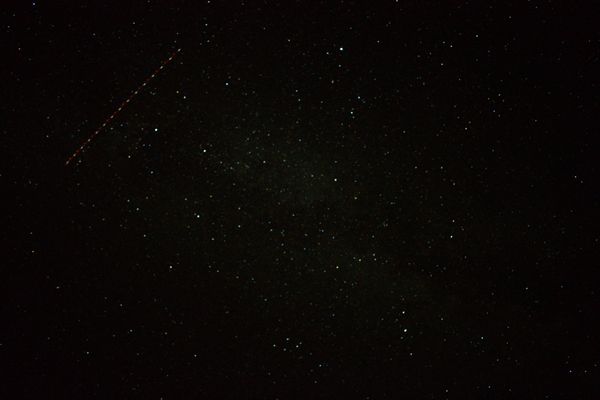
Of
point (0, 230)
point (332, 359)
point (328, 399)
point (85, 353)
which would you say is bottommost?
point (328, 399)

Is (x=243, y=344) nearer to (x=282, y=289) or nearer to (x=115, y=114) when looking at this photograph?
(x=282, y=289)

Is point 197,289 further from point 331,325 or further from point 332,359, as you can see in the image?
point 332,359

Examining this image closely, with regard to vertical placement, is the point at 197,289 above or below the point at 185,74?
below

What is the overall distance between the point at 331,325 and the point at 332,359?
287 millimetres

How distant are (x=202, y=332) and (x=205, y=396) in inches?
22.9

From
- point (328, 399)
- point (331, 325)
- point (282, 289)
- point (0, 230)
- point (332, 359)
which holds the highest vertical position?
point (0, 230)

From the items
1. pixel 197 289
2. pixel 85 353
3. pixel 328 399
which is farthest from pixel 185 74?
pixel 328 399

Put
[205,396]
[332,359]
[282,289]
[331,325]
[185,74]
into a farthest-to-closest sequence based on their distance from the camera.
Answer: [205,396]
[332,359]
[331,325]
[282,289]
[185,74]

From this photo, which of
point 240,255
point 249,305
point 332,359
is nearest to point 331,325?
point 332,359

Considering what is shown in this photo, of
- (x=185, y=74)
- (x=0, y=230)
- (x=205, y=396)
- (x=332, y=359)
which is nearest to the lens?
(x=185, y=74)

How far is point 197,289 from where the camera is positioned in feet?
6.89

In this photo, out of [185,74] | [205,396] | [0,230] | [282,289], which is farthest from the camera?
[205,396]

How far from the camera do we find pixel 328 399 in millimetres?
2447

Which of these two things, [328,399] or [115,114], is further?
[328,399]
